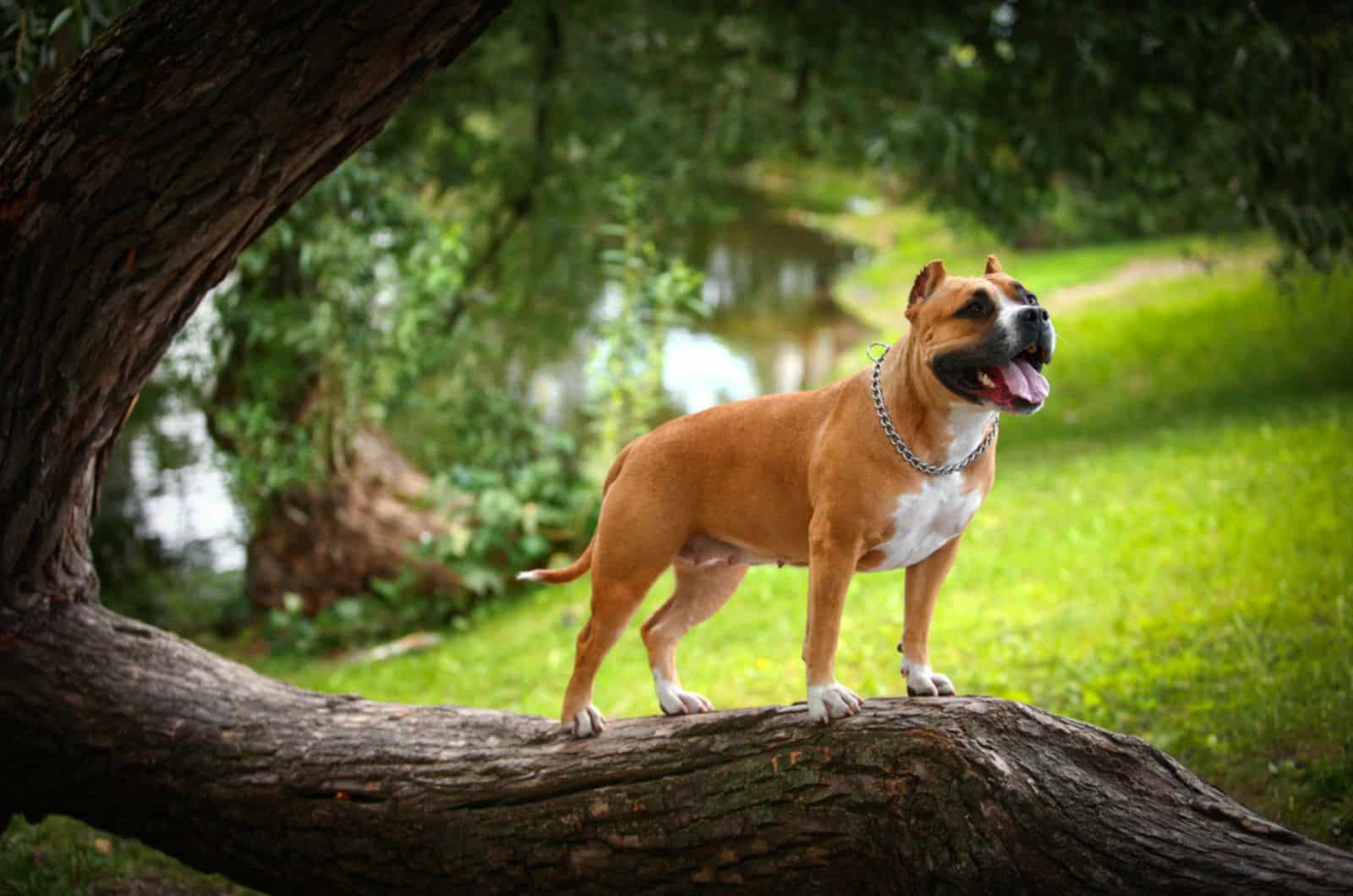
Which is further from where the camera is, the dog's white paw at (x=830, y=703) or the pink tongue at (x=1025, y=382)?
the dog's white paw at (x=830, y=703)

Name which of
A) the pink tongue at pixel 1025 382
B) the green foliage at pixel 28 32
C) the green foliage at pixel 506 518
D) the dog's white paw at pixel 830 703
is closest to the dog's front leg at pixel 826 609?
the dog's white paw at pixel 830 703

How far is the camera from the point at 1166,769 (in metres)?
3.29

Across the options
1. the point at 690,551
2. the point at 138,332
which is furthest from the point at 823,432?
the point at 138,332

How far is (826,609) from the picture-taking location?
333cm

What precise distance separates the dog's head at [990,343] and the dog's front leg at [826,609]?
0.50 meters

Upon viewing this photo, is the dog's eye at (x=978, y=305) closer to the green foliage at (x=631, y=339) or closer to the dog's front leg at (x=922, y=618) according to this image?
the dog's front leg at (x=922, y=618)

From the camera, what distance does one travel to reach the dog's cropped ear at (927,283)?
3270 mm

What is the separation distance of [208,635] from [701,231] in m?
15.1

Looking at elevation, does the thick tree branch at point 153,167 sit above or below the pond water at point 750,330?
below

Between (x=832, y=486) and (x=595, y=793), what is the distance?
1.12m

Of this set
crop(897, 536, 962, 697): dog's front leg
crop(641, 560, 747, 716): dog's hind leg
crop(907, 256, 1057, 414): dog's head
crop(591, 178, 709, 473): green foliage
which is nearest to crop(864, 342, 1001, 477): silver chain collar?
crop(907, 256, 1057, 414): dog's head

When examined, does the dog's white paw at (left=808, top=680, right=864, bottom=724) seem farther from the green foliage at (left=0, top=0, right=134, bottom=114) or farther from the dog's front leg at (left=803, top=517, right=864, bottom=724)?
the green foliage at (left=0, top=0, right=134, bottom=114)

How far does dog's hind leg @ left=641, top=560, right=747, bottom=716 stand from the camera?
3.93m

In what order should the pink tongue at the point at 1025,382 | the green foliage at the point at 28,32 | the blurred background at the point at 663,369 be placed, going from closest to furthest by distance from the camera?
the pink tongue at the point at 1025,382
the green foliage at the point at 28,32
the blurred background at the point at 663,369
